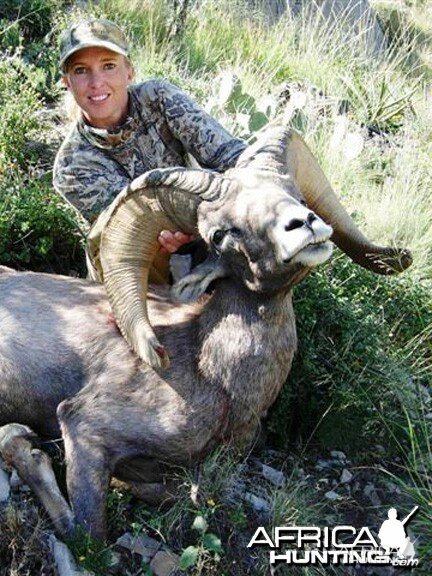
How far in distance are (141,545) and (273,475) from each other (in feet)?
3.46

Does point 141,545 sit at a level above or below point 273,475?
below

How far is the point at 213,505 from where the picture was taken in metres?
4.55

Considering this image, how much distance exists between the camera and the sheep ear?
4676 mm

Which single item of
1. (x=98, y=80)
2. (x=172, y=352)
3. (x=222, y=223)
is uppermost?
(x=98, y=80)

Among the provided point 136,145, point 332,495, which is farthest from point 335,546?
point 136,145

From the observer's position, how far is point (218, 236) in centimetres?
452

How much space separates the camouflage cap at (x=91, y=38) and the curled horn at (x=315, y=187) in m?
1.43

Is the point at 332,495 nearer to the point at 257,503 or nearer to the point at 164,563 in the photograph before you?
the point at 257,503

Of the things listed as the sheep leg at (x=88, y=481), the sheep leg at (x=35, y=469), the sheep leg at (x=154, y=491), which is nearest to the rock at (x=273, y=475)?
the sheep leg at (x=154, y=491)

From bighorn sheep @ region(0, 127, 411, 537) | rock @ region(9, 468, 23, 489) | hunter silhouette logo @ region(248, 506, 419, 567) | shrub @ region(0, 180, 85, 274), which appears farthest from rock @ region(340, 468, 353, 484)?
shrub @ region(0, 180, 85, 274)

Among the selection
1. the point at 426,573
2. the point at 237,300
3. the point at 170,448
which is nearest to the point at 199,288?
the point at 237,300

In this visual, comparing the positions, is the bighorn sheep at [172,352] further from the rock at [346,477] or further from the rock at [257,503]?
the rock at [346,477]

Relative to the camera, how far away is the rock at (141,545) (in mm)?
4477

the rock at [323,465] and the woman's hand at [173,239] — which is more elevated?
the woman's hand at [173,239]
